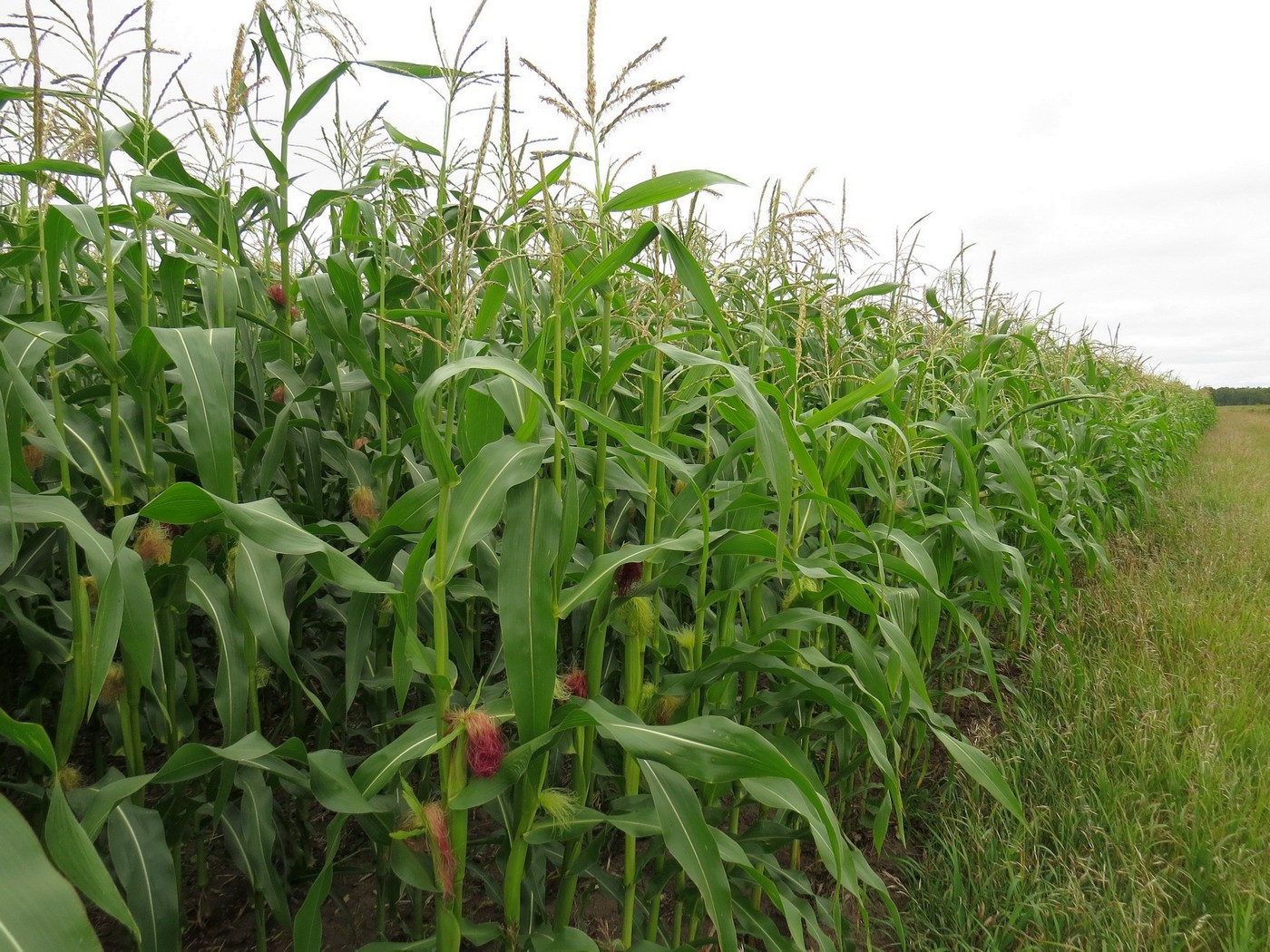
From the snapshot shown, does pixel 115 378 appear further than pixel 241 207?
No

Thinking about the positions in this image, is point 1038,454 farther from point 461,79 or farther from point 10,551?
point 10,551

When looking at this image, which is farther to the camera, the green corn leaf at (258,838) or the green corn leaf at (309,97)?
the green corn leaf at (309,97)

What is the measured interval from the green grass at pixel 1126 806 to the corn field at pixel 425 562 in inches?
12.0

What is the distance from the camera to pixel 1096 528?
140 inches

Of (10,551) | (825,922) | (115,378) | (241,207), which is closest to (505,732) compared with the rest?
(10,551)

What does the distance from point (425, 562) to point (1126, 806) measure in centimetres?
226

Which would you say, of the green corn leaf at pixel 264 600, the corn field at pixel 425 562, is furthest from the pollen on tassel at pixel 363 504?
the green corn leaf at pixel 264 600

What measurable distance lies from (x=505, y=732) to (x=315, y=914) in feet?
1.36

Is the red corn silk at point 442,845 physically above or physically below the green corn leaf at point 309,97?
below

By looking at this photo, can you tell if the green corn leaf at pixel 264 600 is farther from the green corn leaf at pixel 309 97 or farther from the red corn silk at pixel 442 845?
the green corn leaf at pixel 309 97

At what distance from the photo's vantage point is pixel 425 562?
1.07m

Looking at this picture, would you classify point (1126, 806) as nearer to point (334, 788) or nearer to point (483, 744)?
point (483, 744)

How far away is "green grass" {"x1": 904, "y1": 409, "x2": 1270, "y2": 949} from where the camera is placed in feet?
5.85

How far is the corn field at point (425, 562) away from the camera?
1.09 meters
